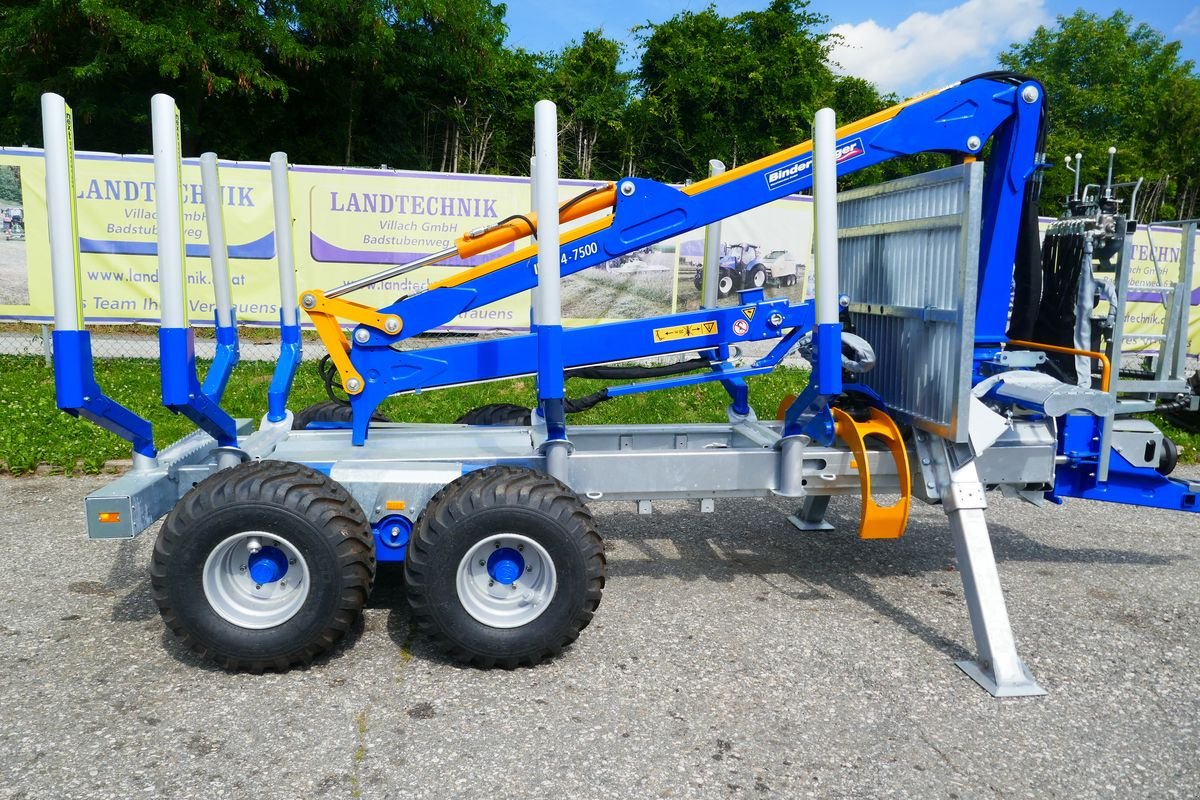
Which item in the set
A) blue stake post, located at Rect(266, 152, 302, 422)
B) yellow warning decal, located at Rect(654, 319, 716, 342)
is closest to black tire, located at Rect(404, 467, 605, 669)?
yellow warning decal, located at Rect(654, 319, 716, 342)

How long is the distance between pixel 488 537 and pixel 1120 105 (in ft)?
144

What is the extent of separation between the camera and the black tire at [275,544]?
3.58 metres

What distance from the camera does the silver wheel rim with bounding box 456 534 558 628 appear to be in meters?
3.74

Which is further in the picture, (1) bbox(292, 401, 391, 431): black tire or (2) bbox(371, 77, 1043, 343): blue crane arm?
(1) bbox(292, 401, 391, 431): black tire

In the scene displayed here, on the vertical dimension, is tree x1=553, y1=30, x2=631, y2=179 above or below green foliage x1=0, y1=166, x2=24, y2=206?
above

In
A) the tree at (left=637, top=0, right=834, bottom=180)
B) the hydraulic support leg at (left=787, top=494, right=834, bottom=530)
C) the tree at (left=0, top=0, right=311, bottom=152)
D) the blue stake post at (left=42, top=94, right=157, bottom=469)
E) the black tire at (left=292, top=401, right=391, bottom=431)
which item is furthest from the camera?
the tree at (left=637, top=0, right=834, bottom=180)

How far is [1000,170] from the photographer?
4480mm

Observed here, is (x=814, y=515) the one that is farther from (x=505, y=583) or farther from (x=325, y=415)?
(x=325, y=415)

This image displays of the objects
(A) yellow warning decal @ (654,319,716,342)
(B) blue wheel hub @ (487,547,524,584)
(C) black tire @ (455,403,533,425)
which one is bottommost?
(B) blue wheel hub @ (487,547,524,584)

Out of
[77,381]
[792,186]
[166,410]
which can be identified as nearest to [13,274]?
[166,410]

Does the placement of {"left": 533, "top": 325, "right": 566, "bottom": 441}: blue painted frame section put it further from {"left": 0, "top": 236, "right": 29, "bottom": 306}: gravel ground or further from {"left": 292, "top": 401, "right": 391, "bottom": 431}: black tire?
{"left": 0, "top": 236, "right": 29, "bottom": 306}: gravel ground

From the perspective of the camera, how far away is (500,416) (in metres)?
5.68

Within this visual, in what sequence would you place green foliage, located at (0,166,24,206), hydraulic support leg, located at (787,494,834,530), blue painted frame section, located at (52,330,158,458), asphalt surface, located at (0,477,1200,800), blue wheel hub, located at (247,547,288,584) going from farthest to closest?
1. green foliage, located at (0,166,24,206)
2. hydraulic support leg, located at (787,494,834,530)
3. blue wheel hub, located at (247,547,288,584)
4. blue painted frame section, located at (52,330,158,458)
5. asphalt surface, located at (0,477,1200,800)

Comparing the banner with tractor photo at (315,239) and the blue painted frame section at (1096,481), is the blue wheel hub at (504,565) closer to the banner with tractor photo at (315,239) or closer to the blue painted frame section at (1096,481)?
the blue painted frame section at (1096,481)
